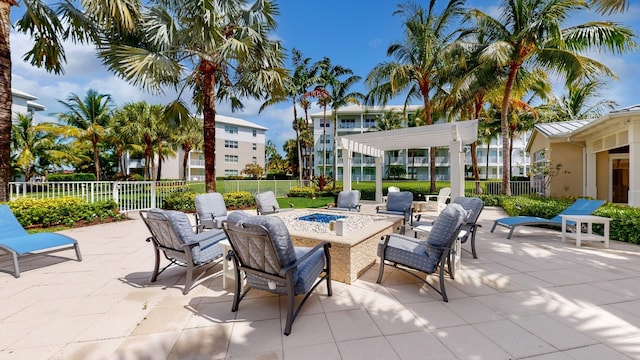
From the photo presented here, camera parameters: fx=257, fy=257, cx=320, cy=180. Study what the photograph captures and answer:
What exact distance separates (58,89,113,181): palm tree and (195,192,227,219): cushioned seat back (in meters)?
17.3

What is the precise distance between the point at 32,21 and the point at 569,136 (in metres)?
17.7

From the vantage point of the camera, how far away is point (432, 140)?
387 inches

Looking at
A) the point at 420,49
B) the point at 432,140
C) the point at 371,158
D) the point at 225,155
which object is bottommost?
the point at 432,140

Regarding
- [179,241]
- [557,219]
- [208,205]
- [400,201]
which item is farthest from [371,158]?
[179,241]

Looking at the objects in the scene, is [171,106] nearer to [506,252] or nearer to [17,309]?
Result: [17,309]

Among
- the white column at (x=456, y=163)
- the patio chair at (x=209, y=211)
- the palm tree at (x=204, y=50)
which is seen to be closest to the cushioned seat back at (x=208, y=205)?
the patio chair at (x=209, y=211)

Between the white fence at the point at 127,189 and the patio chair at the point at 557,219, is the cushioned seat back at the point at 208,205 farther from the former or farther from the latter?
the patio chair at the point at 557,219

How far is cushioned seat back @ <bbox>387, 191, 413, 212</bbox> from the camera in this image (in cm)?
754

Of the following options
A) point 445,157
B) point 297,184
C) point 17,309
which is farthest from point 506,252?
point 445,157

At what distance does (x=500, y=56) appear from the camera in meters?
8.54

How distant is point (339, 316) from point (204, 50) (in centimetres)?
814

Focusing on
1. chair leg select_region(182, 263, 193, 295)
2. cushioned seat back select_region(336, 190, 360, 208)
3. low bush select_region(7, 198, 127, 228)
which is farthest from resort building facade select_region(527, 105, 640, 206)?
low bush select_region(7, 198, 127, 228)

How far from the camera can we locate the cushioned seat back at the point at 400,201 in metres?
7.54

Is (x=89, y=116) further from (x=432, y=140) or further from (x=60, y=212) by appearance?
(x=432, y=140)
